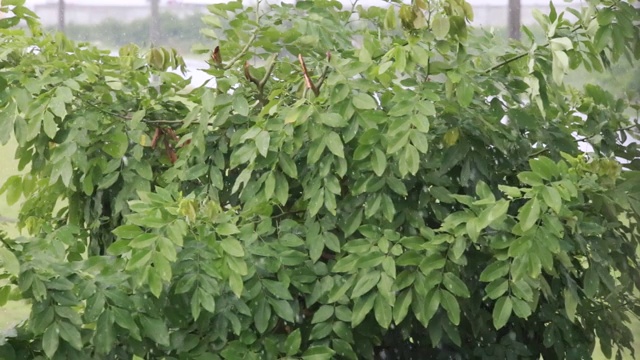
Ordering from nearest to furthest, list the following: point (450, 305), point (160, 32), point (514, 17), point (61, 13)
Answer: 1. point (450, 305)
2. point (514, 17)
3. point (160, 32)
4. point (61, 13)

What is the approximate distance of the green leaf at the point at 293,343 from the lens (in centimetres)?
128

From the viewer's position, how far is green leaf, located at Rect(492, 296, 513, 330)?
48.8 inches

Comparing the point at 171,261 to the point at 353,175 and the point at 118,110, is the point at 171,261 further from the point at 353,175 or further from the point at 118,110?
the point at 118,110

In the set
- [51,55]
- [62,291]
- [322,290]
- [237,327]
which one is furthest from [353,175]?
[51,55]

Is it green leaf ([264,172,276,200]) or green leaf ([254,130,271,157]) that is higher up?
green leaf ([254,130,271,157])

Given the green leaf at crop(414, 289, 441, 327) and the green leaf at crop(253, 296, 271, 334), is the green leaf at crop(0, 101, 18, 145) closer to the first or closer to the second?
the green leaf at crop(253, 296, 271, 334)

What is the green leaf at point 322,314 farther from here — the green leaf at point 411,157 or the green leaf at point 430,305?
the green leaf at point 411,157

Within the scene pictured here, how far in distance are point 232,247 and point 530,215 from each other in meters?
0.40

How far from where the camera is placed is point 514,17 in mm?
2717

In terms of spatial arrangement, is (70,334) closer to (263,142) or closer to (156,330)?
(156,330)

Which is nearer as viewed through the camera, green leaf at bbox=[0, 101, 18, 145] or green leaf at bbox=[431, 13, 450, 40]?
green leaf at bbox=[431, 13, 450, 40]

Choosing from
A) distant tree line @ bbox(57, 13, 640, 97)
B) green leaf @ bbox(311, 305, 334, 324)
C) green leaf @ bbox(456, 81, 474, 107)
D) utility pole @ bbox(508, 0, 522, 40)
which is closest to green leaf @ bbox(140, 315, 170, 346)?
green leaf @ bbox(311, 305, 334, 324)

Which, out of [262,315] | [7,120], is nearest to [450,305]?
[262,315]

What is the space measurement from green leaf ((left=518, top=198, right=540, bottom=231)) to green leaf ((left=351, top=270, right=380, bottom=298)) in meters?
0.22
